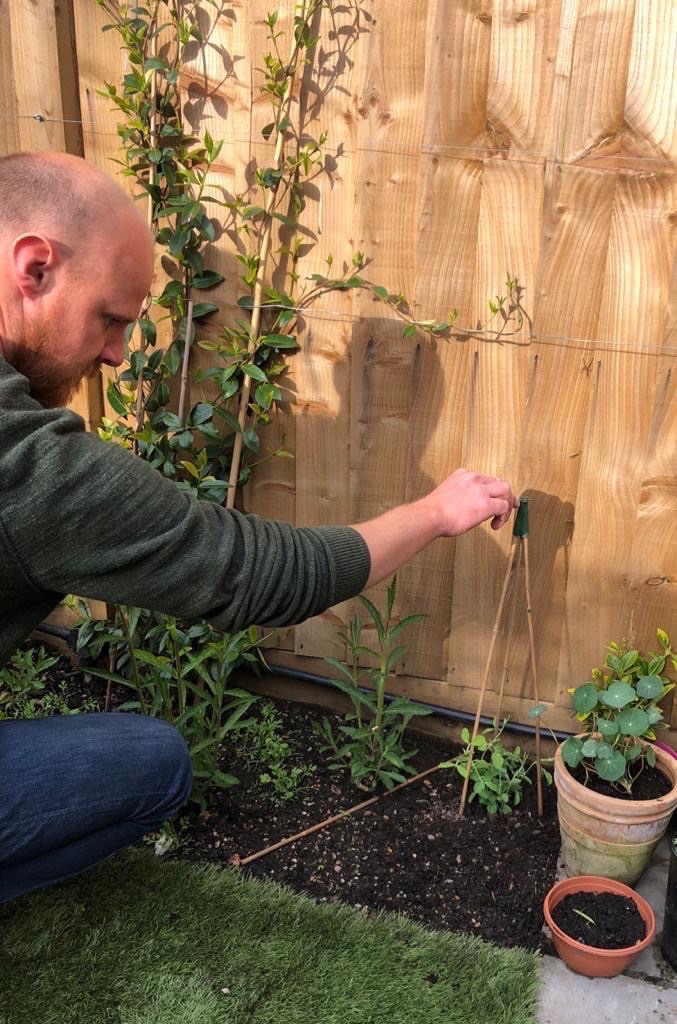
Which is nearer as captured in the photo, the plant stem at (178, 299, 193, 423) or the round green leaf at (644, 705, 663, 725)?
the round green leaf at (644, 705, 663, 725)

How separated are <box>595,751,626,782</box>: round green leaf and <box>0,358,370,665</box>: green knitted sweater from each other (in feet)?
3.47

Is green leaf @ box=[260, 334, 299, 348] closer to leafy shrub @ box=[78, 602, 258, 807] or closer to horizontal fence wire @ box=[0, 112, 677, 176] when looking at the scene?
horizontal fence wire @ box=[0, 112, 677, 176]

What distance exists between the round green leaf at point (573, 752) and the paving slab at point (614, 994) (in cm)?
51

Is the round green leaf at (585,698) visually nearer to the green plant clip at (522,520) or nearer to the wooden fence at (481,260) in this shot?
the wooden fence at (481,260)

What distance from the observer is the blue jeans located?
6.63 feet

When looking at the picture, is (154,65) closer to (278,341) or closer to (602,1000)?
(278,341)

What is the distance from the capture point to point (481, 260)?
2.57 meters

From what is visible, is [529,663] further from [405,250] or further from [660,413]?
[405,250]

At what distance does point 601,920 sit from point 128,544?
5.30ft

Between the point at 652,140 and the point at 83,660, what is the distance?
102 inches

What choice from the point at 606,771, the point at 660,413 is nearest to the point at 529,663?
the point at 606,771

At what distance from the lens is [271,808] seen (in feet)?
9.27

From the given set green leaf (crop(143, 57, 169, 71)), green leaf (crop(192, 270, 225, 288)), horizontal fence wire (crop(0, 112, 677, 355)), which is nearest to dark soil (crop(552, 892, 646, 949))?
horizontal fence wire (crop(0, 112, 677, 355))

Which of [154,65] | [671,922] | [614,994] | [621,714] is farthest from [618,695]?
[154,65]
